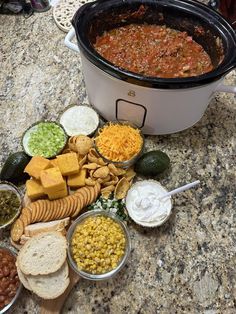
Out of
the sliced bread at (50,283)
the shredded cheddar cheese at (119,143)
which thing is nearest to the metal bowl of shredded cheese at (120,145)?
the shredded cheddar cheese at (119,143)

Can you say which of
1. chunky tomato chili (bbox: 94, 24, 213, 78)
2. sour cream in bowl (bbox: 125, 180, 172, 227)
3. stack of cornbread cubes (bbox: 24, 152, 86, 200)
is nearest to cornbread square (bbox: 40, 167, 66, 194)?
stack of cornbread cubes (bbox: 24, 152, 86, 200)

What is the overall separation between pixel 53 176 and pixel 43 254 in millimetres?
239

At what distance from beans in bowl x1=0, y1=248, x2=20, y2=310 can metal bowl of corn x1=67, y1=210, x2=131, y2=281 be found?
18 cm

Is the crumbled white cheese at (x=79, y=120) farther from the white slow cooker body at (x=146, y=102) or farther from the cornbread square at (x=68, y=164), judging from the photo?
the cornbread square at (x=68, y=164)

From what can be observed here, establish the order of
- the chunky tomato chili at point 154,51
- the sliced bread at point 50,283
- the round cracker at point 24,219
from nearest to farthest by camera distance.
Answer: the sliced bread at point 50,283
the round cracker at point 24,219
the chunky tomato chili at point 154,51

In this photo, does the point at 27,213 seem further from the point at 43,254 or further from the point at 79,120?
the point at 79,120

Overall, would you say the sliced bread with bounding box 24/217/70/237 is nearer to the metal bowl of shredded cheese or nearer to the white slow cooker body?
the metal bowl of shredded cheese

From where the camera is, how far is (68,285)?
105 cm

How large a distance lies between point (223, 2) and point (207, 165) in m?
0.88

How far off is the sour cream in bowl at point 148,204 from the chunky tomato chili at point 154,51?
0.38 m

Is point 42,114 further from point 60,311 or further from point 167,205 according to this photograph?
point 60,311

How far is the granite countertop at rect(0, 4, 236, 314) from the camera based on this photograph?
3.53ft

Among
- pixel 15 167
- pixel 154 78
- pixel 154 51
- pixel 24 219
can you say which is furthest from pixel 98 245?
pixel 154 51

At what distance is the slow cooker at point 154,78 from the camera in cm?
106
